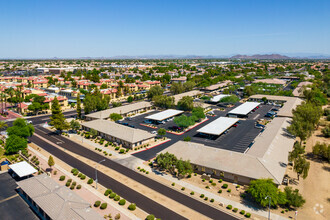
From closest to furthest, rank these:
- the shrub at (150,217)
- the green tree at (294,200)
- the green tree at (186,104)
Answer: the shrub at (150,217) → the green tree at (294,200) → the green tree at (186,104)

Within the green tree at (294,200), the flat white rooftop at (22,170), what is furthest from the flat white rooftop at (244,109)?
the flat white rooftop at (22,170)

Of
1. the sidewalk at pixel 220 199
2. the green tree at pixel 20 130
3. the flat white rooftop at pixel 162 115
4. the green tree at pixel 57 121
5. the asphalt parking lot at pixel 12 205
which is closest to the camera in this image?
the asphalt parking lot at pixel 12 205

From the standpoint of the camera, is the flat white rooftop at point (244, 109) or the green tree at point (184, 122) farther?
the flat white rooftop at point (244, 109)

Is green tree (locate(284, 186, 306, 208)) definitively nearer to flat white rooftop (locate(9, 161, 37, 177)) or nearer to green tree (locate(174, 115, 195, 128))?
green tree (locate(174, 115, 195, 128))

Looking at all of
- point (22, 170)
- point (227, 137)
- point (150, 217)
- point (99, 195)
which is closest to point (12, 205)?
point (22, 170)

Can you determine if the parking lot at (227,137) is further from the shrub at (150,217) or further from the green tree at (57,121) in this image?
the green tree at (57,121)

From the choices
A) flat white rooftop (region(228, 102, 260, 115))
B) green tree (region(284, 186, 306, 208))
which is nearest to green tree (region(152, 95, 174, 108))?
flat white rooftop (region(228, 102, 260, 115))
